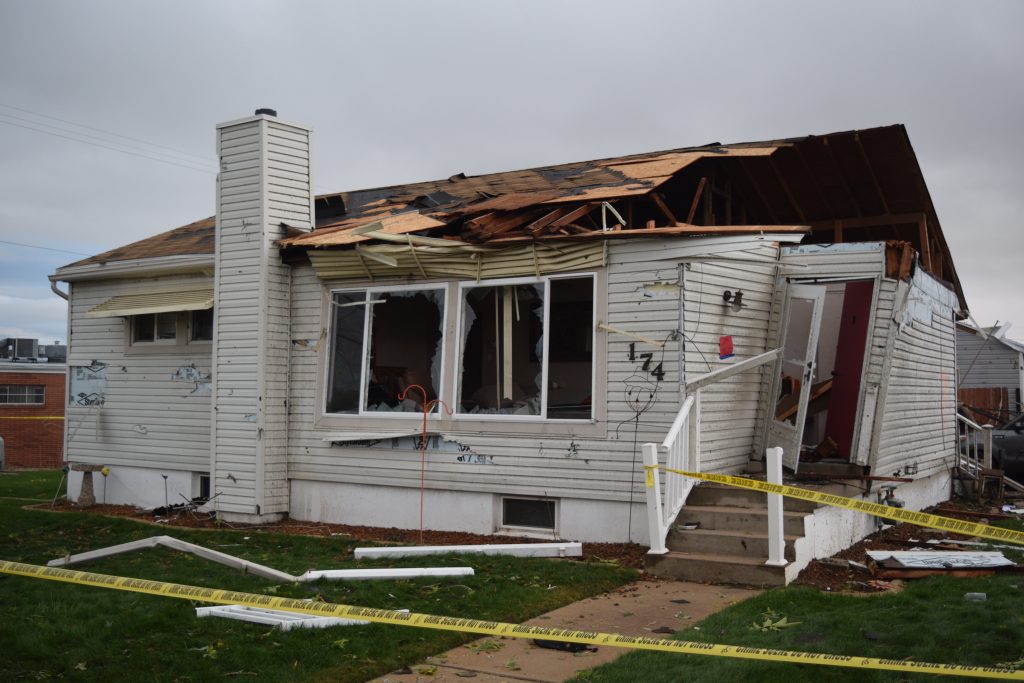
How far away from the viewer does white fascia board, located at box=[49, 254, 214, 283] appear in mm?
13305

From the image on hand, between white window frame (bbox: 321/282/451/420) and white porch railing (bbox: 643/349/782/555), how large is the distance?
9.45ft

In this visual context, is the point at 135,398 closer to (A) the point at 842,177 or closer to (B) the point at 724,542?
(B) the point at 724,542

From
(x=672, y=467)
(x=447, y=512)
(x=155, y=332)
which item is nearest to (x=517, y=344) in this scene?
(x=447, y=512)

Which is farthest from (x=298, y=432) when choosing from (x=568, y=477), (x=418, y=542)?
(x=568, y=477)

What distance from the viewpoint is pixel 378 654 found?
5.79 m

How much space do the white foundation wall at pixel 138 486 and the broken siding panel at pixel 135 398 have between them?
0.39 ft

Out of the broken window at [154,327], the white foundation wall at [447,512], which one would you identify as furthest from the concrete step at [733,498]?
the broken window at [154,327]

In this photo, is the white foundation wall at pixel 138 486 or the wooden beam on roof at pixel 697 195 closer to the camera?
the wooden beam on roof at pixel 697 195

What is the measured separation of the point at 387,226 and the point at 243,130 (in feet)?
8.44

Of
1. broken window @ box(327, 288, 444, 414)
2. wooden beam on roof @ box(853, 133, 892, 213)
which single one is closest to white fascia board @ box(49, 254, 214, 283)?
broken window @ box(327, 288, 444, 414)

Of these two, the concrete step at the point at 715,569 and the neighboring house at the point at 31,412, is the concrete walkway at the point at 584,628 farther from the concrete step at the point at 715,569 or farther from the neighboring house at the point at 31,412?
the neighboring house at the point at 31,412

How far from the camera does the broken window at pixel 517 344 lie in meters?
10.3

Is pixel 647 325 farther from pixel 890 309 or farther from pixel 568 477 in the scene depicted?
pixel 890 309

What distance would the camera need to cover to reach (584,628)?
656cm
